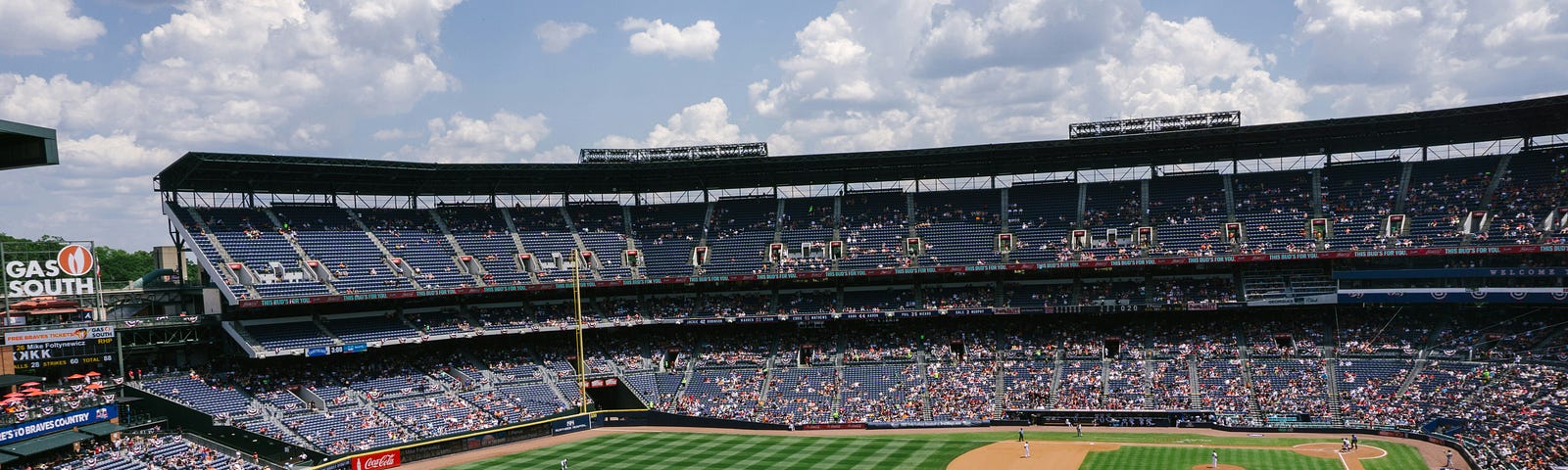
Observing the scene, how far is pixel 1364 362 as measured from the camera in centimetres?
5619

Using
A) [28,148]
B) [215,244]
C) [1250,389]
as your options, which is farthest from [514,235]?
[28,148]

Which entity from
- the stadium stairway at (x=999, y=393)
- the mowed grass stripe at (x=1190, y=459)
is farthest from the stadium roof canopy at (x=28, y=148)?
the stadium stairway at (x=999, y=393)

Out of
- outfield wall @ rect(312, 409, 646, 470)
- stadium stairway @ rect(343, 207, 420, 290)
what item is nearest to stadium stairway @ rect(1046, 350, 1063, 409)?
outfield wall @ rect(312, 409, 646, 470)

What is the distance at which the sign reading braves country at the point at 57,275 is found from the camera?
4491cm

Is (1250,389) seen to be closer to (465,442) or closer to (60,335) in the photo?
(465,442)

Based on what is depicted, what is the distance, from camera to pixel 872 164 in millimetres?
→ 70438

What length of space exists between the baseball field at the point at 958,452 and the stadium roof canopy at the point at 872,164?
69.5 feet

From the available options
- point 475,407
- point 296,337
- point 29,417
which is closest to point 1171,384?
point 475,407

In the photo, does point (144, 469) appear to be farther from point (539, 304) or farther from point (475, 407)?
point (539, 304)

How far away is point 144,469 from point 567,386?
2597cm

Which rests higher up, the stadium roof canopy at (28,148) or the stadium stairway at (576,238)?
the stadium roof canopy at (28,148)

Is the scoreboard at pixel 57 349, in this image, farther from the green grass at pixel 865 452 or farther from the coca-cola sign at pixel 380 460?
the green grass at pixel 865 452

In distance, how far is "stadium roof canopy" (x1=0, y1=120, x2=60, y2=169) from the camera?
12281 millimetres

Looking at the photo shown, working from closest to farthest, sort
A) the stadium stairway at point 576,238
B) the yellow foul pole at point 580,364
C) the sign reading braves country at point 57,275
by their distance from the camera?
1. the sign reading braves country at point 57,275
2. the yellow foul pole at point 580,364
3. the stadium stairway at point 576,238
